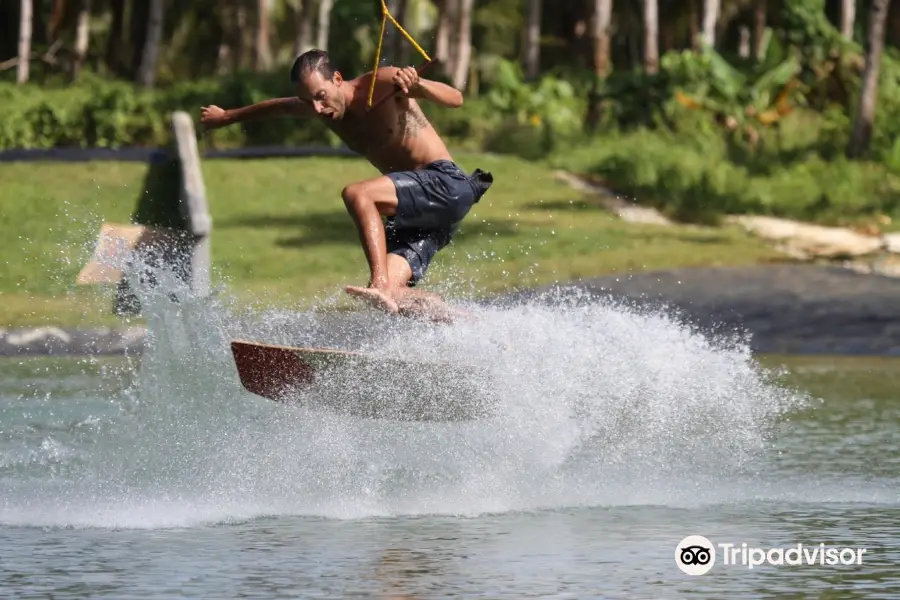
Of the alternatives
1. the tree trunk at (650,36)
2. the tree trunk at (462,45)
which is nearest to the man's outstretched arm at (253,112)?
the tree trunk at (650,36)

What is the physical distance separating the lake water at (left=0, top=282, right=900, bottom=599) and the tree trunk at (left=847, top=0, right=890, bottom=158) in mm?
16535

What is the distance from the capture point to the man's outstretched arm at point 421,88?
981cm

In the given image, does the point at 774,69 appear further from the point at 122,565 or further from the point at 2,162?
the point at 122,565

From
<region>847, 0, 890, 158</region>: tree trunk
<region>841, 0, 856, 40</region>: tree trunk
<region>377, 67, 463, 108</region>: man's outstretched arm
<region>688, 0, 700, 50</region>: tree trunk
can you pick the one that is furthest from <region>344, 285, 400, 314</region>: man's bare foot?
<region>688, 0, 700, 50</region>: tree trunk

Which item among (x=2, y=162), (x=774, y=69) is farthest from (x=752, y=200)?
(x=2, y=162)

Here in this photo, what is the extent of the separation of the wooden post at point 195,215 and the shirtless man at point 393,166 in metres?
6.94

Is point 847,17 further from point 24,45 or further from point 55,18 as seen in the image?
point 55,18

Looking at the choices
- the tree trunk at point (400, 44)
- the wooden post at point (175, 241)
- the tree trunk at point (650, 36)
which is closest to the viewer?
the wooden post at point (175, 241)

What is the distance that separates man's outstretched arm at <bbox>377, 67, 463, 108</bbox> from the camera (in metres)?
9.81

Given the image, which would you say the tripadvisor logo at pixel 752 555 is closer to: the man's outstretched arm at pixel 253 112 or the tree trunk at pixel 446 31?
the man's outstretched arm at pixel 253 112

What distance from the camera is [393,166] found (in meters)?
10.5

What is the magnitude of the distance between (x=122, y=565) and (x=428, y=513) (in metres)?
1.96

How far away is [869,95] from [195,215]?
42.6 feet

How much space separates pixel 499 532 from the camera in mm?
9086
